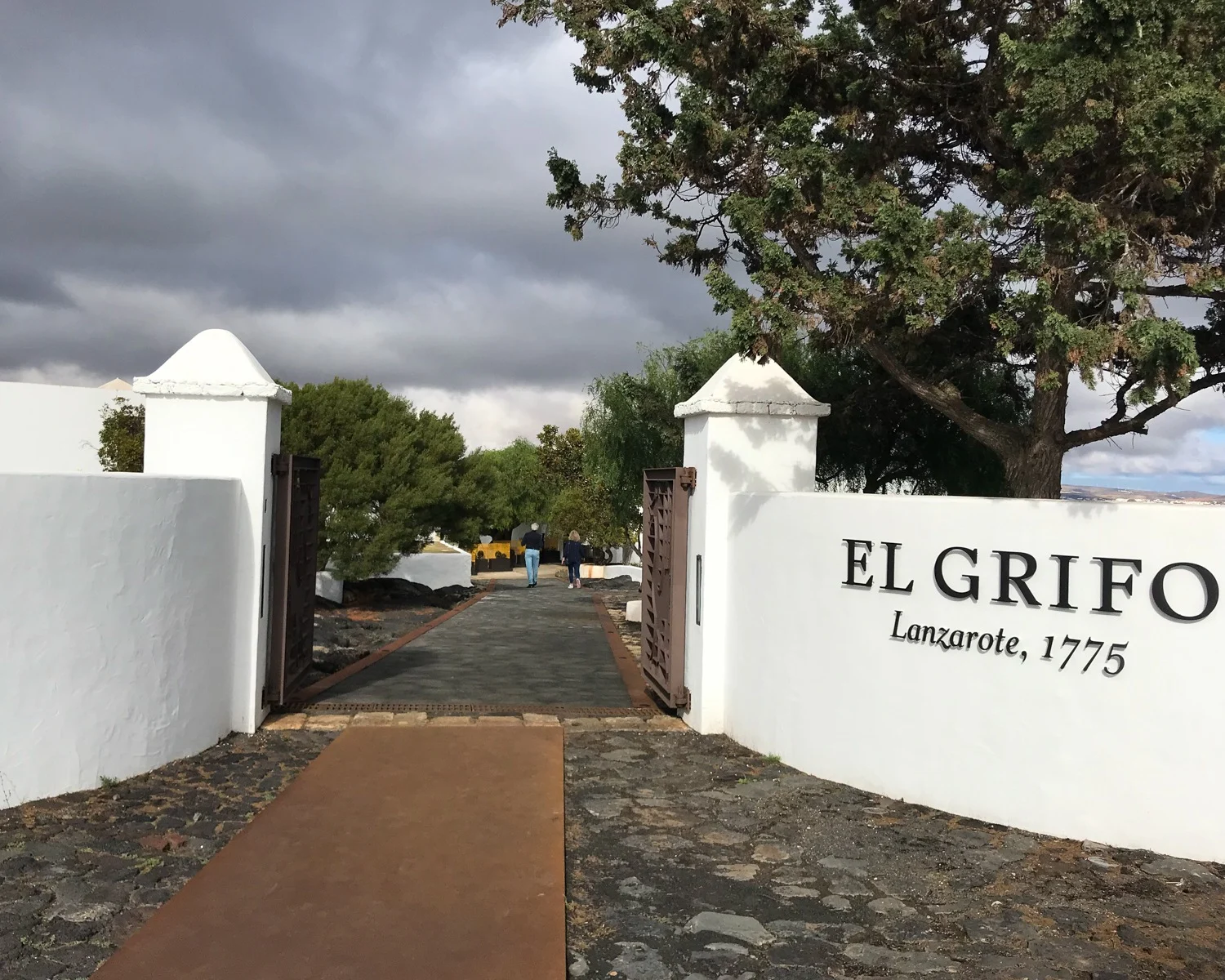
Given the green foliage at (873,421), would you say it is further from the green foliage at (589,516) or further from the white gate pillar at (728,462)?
the green foliage at (589,516)

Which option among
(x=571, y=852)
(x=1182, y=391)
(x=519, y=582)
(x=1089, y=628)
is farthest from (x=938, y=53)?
(x=519, y=582)

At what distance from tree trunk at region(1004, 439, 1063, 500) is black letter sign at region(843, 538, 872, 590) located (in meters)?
3.65

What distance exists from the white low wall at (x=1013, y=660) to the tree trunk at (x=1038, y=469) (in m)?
3.43

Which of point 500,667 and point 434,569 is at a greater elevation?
point 434,569

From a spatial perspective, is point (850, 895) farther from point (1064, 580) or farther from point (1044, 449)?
point (1044, 449)

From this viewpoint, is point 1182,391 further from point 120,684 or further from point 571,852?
point 120,684

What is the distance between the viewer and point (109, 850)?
16.1 ft

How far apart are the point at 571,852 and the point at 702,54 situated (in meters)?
6.88

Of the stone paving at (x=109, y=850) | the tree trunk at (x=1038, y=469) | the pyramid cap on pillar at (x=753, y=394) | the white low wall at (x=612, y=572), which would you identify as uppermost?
the pyramid cap on pillar at (x=753, y=394)

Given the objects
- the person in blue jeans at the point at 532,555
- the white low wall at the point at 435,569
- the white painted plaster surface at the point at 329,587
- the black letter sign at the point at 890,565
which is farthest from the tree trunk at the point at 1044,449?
the person in blue jeans at the point at 532,555

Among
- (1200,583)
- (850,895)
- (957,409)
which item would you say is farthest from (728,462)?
(850,895)

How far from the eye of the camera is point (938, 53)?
9.44 meters

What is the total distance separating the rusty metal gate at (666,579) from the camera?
8.22 meters

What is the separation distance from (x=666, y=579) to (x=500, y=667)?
333 cm
